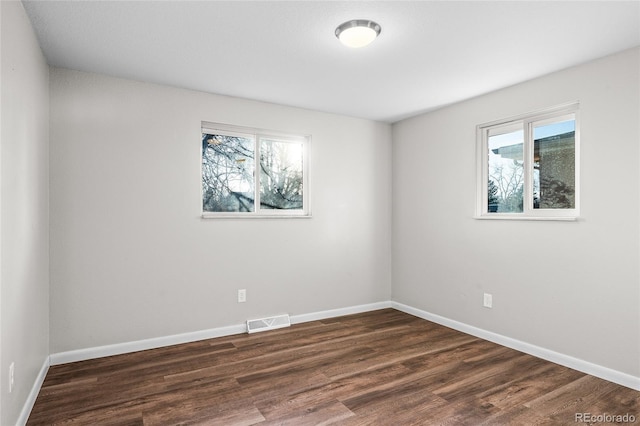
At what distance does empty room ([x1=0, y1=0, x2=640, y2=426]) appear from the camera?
2176 mm

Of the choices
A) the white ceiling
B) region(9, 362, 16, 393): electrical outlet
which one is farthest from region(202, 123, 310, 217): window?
region(9, 362, 16, 393): electrical outlet

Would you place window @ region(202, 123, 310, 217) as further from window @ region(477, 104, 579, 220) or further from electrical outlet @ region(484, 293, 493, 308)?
electrical outlet @ region(484, 293, 493, 308)

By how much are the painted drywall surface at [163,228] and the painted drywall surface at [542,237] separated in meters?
0.91

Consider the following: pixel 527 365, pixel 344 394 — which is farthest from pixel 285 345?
pixel 527 365

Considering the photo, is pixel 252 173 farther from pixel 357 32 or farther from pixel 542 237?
pixel 542 237

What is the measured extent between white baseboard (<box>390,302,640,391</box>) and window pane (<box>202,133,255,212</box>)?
7.95 ft

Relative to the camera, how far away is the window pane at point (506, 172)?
133 inches

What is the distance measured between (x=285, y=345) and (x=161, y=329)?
1.12 metres

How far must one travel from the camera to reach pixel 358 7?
2068 mm

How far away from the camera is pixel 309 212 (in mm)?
4145

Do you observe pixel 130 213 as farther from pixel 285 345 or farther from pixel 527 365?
pixel 527 365

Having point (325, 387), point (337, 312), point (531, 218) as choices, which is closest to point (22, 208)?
point (325, 387)

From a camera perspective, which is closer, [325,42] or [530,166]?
[325,42]

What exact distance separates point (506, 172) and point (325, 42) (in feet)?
7.08
